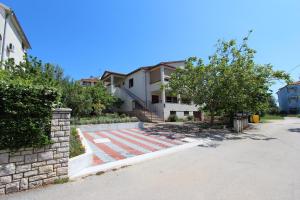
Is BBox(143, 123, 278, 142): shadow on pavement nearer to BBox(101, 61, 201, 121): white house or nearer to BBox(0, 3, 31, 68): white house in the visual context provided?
BBox(101, 61, 201, 121): white house

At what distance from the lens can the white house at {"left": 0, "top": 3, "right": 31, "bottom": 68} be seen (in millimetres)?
12680

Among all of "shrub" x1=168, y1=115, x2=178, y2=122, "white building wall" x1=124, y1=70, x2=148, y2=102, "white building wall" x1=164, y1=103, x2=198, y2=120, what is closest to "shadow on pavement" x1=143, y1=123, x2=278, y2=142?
"shrub" x1=168, y1=115, x2=178, y2=122

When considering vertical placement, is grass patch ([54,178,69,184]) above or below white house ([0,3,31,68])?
below

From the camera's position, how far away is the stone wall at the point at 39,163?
4048 mm

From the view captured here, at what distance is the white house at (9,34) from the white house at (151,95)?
11710 millimetres

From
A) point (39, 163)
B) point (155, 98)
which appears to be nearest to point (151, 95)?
point (155, 98)

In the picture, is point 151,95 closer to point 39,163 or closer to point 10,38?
point 10,38

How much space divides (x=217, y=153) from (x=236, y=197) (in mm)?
4171

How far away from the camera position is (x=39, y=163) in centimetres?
446

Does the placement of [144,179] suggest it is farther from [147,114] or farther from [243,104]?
[147,114]

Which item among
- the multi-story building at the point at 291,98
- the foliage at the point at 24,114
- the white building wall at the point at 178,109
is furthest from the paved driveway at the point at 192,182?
the multi-story building at the point at 291,98

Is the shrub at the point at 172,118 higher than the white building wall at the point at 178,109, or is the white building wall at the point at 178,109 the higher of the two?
the white building wall at the point at 178,109

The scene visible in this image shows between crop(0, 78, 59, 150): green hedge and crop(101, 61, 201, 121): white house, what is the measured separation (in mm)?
15330

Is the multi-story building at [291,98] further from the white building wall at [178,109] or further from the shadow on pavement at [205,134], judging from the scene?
the shadow on pavement at [205,134]
